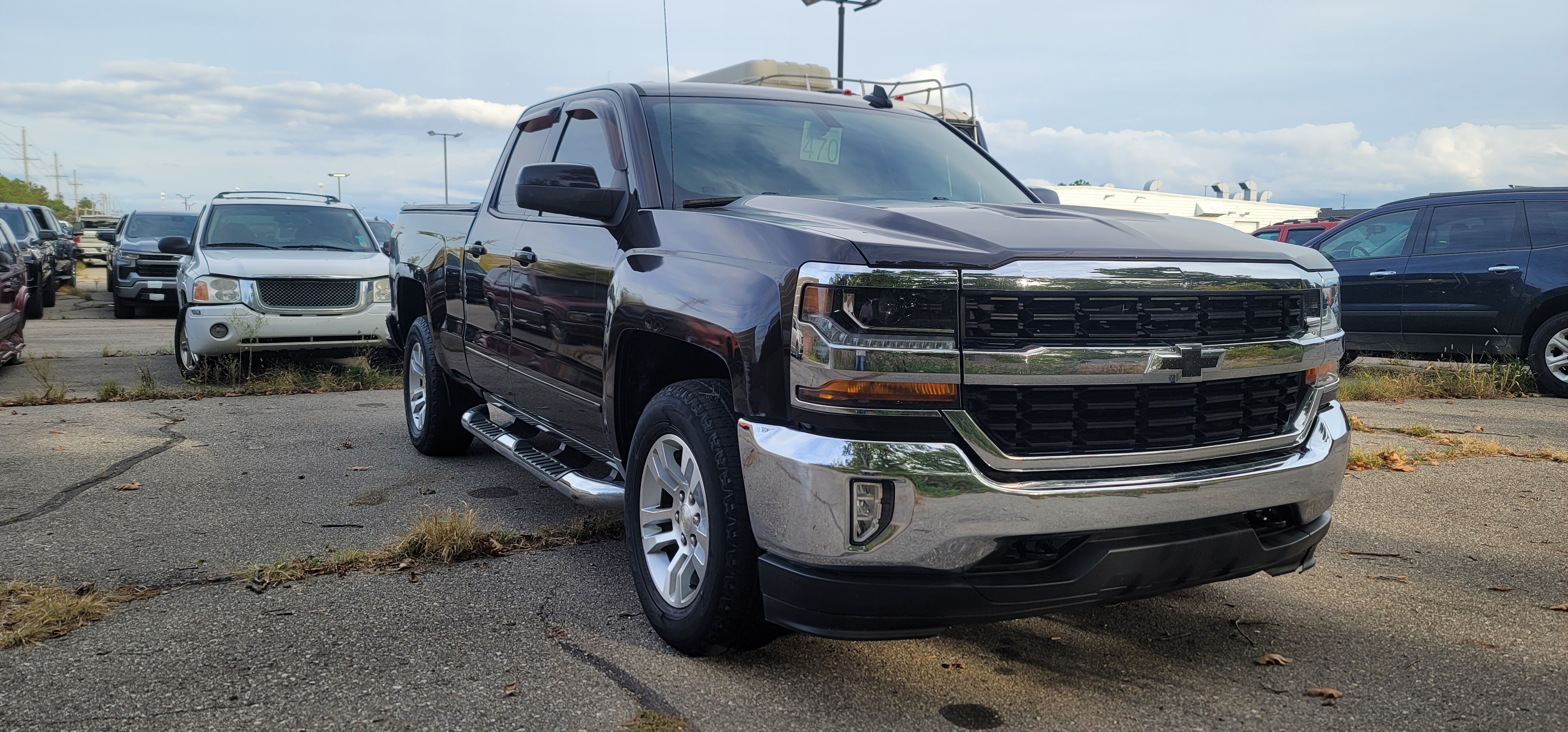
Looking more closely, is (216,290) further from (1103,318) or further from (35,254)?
(35,254)

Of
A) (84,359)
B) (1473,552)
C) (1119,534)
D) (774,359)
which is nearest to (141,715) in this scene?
(774,359)

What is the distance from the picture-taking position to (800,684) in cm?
303

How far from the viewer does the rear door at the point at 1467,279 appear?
8898 mm

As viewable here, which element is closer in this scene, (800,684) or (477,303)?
(800,684)

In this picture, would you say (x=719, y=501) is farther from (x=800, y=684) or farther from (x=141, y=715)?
(x=141, y=715)

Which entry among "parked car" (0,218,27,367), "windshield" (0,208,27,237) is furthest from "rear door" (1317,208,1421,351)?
"windshield" (0,208,27,237)

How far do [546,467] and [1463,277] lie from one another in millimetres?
8203

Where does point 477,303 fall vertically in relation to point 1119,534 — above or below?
above

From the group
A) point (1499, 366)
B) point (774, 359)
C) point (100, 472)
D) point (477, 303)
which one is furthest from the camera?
point (1499, 366)

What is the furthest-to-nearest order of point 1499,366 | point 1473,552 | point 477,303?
1. point 1499,366
2. point 477,303
3. point 1473,552

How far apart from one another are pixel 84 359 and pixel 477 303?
782 cm

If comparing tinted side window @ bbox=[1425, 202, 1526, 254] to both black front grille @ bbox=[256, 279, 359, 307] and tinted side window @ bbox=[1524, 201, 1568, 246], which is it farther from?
black front grille @ bbox=[256, 279, 359, 307]

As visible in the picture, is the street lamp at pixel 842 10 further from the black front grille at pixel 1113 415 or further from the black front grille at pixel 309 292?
the black front grille at pixel 1113 415

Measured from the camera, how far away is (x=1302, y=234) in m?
13.8
